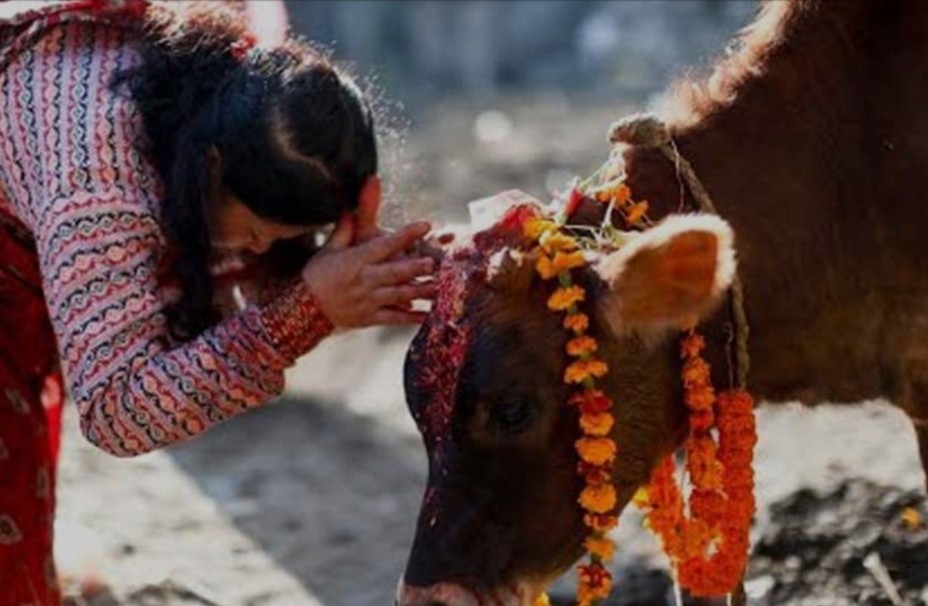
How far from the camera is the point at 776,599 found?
4398 millimetres

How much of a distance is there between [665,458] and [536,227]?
46cm

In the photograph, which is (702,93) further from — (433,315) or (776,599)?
(776,599)

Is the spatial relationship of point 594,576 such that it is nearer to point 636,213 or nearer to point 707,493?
point 707,493

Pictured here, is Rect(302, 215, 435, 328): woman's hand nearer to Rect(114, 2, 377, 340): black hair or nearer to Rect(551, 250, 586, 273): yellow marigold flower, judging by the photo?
Rect(114, 2, 377, 340): black hair

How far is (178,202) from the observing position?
3672mm

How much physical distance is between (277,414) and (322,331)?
9.12ft

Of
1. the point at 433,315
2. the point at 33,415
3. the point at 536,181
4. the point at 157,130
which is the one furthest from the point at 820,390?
the point at 536,181

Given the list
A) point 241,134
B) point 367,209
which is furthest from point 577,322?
point 241,134

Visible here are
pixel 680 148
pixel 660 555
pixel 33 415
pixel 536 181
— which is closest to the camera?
pixel 680 148

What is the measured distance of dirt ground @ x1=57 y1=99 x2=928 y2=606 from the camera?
4.52m

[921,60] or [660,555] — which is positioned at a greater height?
[921,60]

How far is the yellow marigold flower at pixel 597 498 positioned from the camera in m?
3.40

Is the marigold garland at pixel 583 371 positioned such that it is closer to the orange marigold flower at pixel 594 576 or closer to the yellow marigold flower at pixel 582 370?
the yellow marigold flower at pixel 582 370

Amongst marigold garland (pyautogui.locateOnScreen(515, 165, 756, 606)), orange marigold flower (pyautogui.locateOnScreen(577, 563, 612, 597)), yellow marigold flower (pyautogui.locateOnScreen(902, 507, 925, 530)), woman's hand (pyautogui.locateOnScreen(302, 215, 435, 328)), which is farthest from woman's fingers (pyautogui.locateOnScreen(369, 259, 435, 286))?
yellow marigold flower (pyautogui.locateOnScreen(902, 507, 925, 530))
